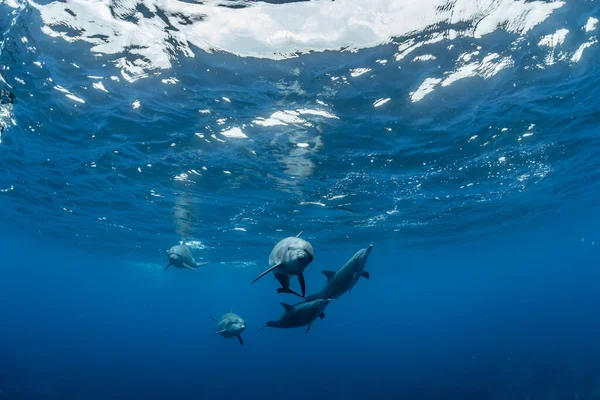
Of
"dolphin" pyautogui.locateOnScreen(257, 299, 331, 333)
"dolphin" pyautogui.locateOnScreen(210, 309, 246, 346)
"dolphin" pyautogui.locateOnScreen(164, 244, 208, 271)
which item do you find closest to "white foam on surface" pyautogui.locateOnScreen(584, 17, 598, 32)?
"dolphin" pyautogui.locateOnScreen(257, 299, 331, 333)

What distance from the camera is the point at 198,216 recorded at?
80.9 feet

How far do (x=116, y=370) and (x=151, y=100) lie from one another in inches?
1477

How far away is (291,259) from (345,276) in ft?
4.96

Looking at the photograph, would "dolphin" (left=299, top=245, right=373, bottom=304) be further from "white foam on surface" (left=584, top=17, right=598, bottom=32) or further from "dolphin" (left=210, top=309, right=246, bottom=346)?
"white foam on surface" (left=584, top=17, right=598, bottom=32)

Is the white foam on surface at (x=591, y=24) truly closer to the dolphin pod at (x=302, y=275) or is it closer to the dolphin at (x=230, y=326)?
the dolphin pod at (x=302, y=275)

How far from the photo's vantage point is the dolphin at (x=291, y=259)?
4566 mm

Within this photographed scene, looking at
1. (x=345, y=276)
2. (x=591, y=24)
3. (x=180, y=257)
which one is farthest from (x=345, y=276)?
(x=591, y=24)

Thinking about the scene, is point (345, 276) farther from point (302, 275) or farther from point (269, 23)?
point (269, 23)

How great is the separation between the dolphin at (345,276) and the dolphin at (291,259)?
38.8 inches

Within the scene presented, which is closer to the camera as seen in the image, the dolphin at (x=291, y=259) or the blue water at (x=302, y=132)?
the dolphin at (x=291, y=259)

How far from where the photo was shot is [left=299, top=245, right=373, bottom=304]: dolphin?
555 cm

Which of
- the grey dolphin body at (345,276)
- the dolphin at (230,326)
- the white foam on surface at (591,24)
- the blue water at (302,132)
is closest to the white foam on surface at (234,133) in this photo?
the blue water at (302,132)

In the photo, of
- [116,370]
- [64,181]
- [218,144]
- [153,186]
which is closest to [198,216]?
[153,186]

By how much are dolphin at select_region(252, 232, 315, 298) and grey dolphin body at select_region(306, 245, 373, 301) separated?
99 centimetres
